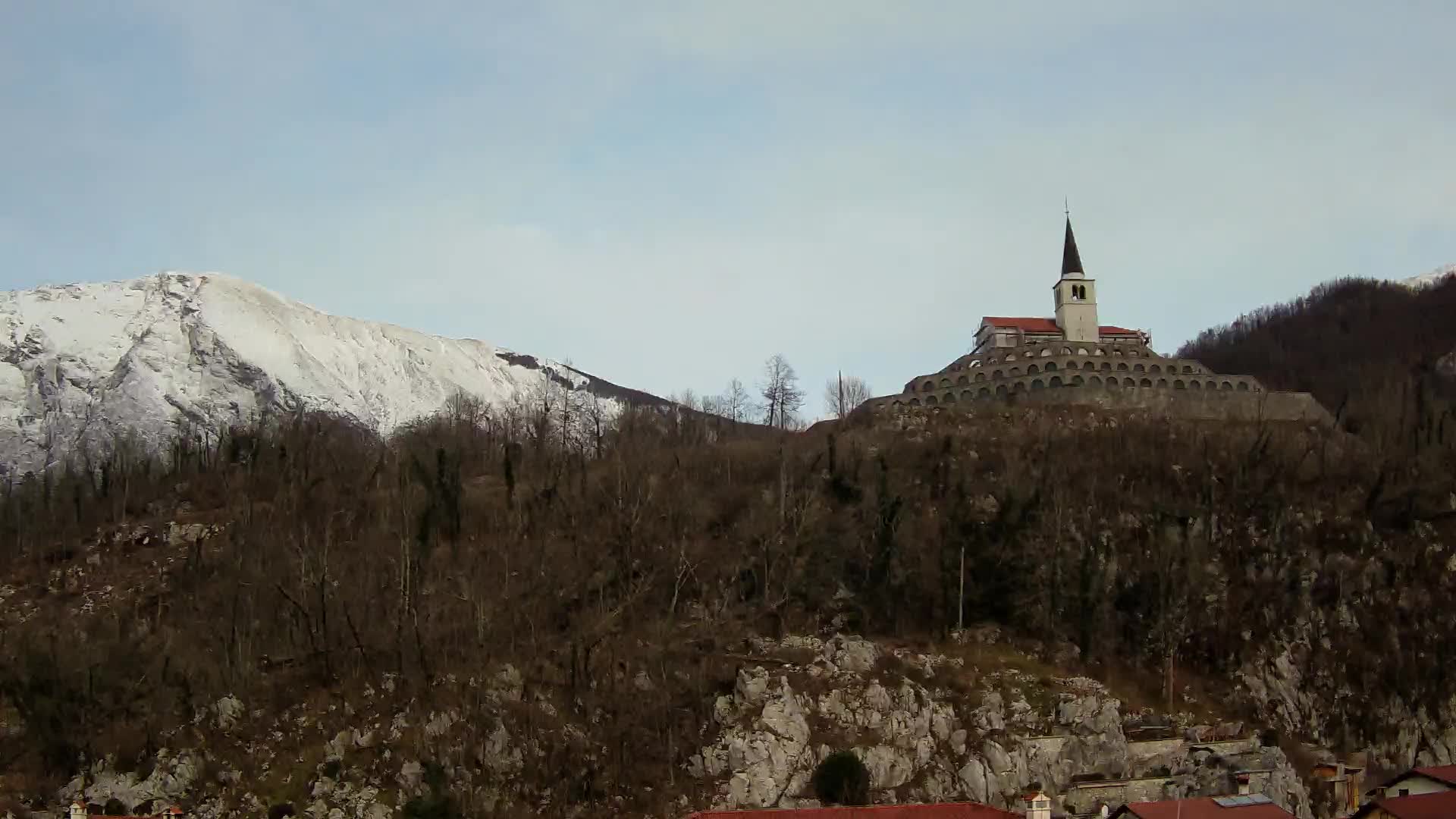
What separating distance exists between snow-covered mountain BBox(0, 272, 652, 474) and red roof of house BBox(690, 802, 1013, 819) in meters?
100.0

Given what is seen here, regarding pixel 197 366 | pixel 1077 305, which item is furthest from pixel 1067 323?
pixel 197 366

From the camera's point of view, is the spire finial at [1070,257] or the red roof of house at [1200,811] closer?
the red roof of house at [1200,811]

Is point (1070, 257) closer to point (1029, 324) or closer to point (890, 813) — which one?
point (1029, 324)

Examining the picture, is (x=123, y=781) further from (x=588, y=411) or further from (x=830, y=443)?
(x=588, y=411)

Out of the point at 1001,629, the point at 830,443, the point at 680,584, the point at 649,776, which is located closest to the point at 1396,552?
the point at 1001,629

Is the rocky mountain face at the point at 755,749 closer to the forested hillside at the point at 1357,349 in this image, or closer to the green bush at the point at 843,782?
the green bush at the point at 843,782

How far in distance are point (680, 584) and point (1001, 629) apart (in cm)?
1437

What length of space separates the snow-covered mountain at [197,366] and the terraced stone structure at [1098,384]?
6498 centimetres

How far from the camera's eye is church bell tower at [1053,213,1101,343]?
9550 centimetres

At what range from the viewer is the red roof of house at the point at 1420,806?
41.5 meters

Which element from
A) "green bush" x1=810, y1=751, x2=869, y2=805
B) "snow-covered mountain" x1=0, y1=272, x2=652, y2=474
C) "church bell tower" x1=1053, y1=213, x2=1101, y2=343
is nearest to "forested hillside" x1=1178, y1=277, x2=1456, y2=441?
"church bell tower" x1=1053, y1=213, x2=1101, y2=343

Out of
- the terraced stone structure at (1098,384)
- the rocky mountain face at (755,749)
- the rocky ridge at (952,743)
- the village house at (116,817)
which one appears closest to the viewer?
the village house at (116,817)

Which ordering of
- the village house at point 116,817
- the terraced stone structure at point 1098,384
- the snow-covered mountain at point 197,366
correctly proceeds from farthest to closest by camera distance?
the snow-covered mountain at point 197,366 → the terraced stone structure at point 1098,384 → the village house at point 116,817

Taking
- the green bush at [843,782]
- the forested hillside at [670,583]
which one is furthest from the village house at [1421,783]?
the green bush at [843,782]
